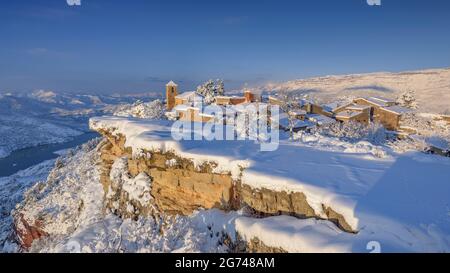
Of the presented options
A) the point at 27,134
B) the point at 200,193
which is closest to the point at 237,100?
the point at 200,193

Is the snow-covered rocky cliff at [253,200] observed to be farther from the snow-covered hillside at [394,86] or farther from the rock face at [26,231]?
the snow-covered hillside at [394,86]

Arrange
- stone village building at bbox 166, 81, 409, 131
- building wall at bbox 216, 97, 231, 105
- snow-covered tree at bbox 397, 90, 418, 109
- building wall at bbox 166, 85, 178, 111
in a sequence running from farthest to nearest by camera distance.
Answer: snow-covered tree at bbox 397, 90, 418, 109, building wall at bbox 166, 85, 178, 111, building wall at bbox 216, 97, 231, 105, stone village building at bbox 166, 81, 409, 131

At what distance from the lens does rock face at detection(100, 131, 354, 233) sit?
8617mm

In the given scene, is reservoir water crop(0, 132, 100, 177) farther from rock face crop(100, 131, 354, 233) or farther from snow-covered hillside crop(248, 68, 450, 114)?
rock face crop(100, 131, 354, 233)

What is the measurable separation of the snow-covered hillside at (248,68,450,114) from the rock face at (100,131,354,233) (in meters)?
52.1

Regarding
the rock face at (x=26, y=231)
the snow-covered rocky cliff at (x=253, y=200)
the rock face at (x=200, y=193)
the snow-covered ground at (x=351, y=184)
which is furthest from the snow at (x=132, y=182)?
the rock face at (x=26, y=231)

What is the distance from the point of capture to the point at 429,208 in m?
7.54

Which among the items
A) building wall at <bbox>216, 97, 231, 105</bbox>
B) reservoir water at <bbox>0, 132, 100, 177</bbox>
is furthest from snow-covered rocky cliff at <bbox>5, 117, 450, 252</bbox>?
reservoir water at <bbox>0, 132, 100, 177</bbox>

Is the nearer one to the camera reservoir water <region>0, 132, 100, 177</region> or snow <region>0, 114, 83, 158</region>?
reservoir water <region>0, 132, 100, 177</region>

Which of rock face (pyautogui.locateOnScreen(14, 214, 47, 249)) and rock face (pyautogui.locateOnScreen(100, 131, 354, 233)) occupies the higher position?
rock face (pyautogui.locateOnScreen(100, 131, 354, 233))

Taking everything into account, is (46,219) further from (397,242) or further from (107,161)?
(397,242)

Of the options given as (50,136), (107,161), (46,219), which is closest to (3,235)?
(46,219)

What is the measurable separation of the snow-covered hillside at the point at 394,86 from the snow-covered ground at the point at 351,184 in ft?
168
